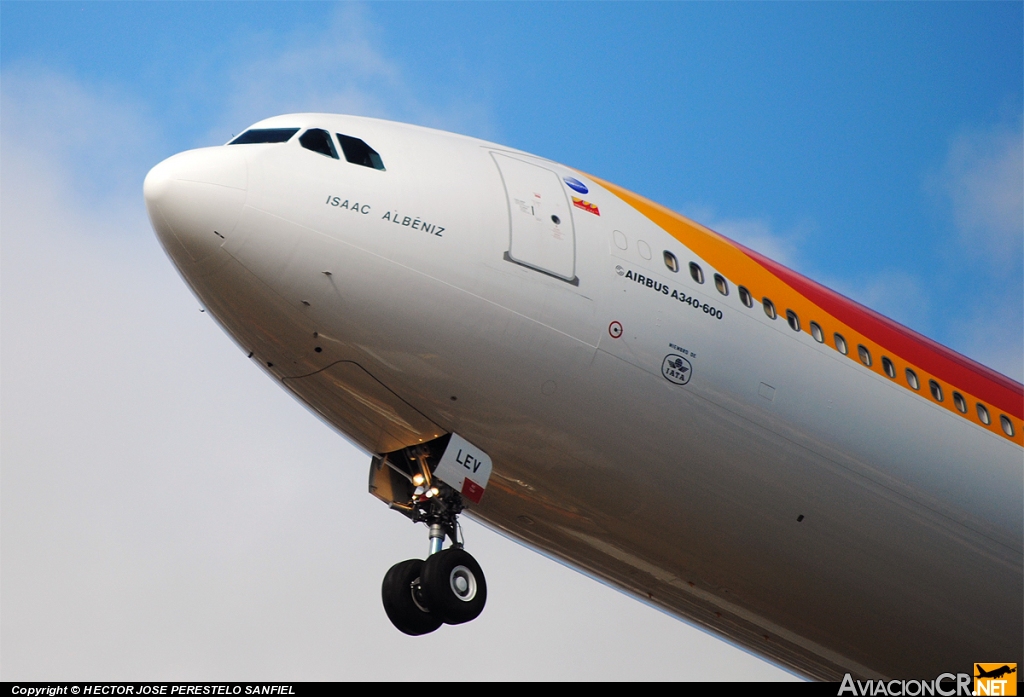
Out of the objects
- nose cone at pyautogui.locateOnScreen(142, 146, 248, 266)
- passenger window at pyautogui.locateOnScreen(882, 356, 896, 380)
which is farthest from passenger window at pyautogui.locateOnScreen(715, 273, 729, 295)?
nose cone at pyautogui.locateOnScreen(142, 146, 248, 266)

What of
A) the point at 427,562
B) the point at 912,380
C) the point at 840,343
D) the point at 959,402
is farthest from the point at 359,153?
the point at 959,402

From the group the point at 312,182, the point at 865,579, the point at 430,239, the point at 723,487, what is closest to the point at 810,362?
the point at 723,487

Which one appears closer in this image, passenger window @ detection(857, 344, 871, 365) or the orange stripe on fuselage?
the orange stripe on fuselage

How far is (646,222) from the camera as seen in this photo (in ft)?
55.7

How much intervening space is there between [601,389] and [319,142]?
4.47 m

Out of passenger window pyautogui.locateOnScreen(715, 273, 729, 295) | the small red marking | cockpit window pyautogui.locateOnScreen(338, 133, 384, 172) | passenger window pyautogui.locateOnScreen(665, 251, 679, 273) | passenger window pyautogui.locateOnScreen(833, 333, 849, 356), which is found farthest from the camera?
passenger window pyautogui.locateOnScreen(833, 333, 849, 356)

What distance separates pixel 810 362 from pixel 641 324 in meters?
2.89

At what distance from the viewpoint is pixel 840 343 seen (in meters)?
18.0

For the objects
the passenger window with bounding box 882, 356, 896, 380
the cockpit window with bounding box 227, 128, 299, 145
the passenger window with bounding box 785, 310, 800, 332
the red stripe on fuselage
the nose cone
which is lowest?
the nose cone

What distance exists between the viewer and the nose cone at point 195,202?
14438mm

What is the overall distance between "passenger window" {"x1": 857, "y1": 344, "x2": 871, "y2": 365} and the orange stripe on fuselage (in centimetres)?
8

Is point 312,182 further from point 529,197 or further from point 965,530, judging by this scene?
point 965,530

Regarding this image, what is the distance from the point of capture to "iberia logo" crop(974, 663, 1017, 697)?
19.5m

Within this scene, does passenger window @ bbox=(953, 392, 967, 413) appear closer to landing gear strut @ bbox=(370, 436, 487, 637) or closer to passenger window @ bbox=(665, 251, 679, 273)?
passenger window @ bbox=(665, 251, 679, 273)
